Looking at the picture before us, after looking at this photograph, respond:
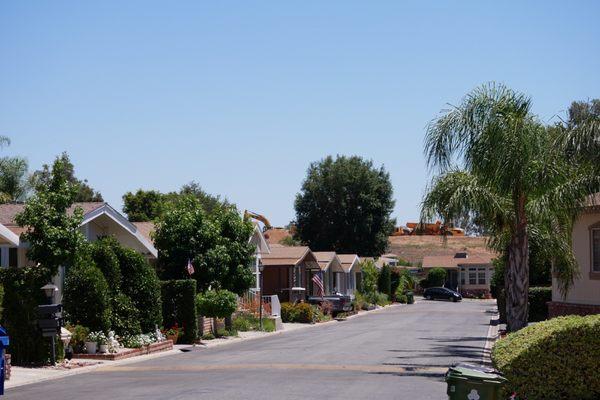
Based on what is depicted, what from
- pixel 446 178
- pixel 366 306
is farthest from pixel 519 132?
pixel 366 306

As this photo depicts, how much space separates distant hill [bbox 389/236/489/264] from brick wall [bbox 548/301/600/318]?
87.9 meters

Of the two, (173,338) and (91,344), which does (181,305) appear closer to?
(173,338)

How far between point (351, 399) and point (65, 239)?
10.9 m

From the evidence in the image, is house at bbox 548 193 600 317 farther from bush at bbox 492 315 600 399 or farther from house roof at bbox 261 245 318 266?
house roof at bbox 261 245 318 266

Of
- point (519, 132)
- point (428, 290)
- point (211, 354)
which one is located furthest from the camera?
point (428, 290)

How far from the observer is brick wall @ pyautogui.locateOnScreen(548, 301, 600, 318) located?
91.9ft

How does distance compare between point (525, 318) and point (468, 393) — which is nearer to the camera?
point (468, 393)

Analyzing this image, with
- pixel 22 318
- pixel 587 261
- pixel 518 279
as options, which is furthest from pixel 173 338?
pixel 587 261

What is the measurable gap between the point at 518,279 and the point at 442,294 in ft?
206

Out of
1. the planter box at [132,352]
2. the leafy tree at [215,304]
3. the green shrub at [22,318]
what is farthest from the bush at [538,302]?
the green shrub at [22,318]

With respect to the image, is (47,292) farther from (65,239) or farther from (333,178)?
(333,178)

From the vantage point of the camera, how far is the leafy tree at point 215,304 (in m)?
32.8

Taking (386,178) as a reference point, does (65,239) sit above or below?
below

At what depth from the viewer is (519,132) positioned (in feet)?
69.1
